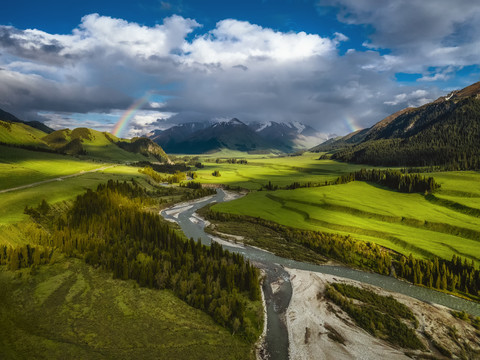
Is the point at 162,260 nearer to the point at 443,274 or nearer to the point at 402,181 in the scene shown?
the point at 443,274

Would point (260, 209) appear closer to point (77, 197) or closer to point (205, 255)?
point (205, 255)

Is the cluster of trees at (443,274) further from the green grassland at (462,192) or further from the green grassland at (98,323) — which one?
the green grassland at (462,192)

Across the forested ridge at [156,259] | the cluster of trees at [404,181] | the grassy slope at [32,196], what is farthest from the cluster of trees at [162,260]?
the cluster of trees at [404,181]

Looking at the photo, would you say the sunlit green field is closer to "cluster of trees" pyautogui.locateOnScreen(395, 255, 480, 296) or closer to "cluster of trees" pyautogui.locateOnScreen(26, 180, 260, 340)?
"cluster of trees" pyautogui.locateOnScreen(395, 255, 480, 296)

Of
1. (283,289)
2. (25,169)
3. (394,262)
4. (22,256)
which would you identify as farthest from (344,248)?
(25,169)

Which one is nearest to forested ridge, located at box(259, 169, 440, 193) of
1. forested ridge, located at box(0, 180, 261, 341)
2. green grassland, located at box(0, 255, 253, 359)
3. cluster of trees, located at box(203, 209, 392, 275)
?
cluster of trees, located at box(203, 209, 392, 275)
